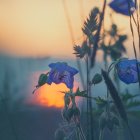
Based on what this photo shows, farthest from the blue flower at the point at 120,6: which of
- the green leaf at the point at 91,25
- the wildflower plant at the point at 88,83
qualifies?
the green leaf at the point at 91,25

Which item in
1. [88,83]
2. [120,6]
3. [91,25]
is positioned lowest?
[88,83]

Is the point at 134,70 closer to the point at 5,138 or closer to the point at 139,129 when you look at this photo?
the point at 5,138

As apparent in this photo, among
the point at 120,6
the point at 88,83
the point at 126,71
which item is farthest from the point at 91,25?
the point at 120,6

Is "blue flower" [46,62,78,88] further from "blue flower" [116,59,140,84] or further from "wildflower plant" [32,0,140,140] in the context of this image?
"blue flower" [116,59,140,84]

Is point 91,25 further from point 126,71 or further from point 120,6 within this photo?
point 120,6

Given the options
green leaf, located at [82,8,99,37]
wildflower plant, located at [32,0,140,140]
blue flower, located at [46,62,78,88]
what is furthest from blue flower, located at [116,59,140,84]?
green leaf, located at [82,8,99,37]

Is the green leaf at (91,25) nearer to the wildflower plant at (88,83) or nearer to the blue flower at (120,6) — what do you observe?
the wildflower plant at (88,83)
